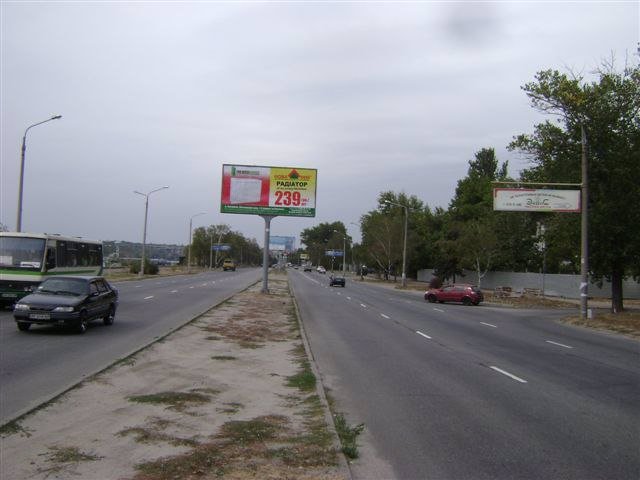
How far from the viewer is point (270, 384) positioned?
31.8 ft

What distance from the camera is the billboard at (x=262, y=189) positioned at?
1558 inches

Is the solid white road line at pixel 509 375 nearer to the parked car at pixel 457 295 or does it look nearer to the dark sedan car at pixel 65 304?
the dark sedan car at pixel 65 304

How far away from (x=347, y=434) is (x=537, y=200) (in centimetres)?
2503

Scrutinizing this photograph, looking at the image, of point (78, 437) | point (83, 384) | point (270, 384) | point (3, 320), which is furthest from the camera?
point (3, 320)

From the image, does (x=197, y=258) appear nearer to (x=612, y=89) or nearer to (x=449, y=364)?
(x=612, y=89)

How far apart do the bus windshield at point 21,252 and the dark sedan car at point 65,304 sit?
493cm

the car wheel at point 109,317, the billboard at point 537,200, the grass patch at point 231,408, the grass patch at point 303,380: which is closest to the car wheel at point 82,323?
the car wheel at point 109,317

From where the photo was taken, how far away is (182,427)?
6809 millimetres

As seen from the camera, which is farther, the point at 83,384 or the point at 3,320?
the point at 3,320

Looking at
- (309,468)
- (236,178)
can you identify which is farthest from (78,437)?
(236,178)

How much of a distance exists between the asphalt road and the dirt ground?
642mm

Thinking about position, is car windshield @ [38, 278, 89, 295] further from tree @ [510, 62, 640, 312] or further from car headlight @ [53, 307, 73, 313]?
tree @ [510, 62, 640, 312]

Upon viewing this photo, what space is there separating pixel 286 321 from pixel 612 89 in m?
19.9

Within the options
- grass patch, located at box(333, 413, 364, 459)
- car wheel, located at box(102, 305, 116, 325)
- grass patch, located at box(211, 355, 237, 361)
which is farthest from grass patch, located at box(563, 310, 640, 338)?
grass patch, located at box(333, 413, 364, 459)
